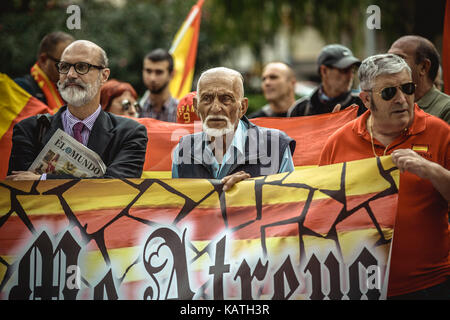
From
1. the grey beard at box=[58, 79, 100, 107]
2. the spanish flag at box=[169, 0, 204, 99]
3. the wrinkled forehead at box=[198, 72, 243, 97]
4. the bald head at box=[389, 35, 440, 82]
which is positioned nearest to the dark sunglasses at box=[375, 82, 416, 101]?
the wrinkled forehead at box=[198, 72, 243, 97]

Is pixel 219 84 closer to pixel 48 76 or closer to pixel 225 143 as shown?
pixel 225 143

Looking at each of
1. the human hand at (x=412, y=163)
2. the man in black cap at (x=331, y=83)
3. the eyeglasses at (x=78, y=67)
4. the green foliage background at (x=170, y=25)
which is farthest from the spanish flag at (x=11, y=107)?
the green foliage background at (x=170, y=25)

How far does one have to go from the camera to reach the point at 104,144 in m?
3.68

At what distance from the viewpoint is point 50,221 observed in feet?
10.8

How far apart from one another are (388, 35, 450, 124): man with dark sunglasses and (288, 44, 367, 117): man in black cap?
39.5 inches

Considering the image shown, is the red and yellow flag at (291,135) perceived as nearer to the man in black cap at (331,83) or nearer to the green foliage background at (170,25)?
the man in black cap at (331,83)

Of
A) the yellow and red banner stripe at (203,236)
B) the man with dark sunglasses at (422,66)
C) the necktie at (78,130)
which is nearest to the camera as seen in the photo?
the yellow and red banner stripe at (203,236)

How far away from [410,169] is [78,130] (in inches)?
77.5

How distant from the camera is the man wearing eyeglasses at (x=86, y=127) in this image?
3.63 meters

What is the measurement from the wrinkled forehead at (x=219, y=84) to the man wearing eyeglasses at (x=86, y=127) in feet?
1.65

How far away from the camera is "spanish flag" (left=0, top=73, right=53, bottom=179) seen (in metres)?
4.62

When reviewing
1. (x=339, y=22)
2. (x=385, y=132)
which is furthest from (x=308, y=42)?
(x=385, y=132)

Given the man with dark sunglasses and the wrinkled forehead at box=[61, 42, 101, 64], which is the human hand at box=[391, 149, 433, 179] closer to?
the man with dark sunglasses

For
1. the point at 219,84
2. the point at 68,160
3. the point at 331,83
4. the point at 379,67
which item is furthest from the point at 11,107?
the point at 379,67
